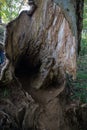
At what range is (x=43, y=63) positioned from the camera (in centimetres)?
512

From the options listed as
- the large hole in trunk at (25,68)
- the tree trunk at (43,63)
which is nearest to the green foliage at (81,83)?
the tree trunk at (43,63)

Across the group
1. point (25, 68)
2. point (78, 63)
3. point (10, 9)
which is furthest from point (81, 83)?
point (10, 9)

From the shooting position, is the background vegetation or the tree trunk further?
the background vegetation

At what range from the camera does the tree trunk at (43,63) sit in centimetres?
477

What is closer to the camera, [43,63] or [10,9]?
[43,63]

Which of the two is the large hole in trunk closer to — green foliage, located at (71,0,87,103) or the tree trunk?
the tree trunk

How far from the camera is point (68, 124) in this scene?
5.06m

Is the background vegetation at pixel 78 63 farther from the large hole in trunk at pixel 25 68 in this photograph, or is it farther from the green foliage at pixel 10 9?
the large hole in trunk at pixel 25 68

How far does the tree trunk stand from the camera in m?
4.77

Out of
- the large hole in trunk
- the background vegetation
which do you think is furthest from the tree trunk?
the background vegetation

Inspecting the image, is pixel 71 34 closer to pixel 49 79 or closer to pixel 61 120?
pixel 49 79

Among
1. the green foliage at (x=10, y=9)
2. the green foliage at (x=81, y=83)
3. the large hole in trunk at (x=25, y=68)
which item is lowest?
the green foliage at (x=81, y=83)

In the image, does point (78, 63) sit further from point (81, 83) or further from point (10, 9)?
point (10, 9)

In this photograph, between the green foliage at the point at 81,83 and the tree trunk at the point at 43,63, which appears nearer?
the tree trunk at the point at 43,63
